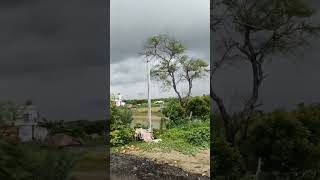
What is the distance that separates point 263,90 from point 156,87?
1676 millimetres

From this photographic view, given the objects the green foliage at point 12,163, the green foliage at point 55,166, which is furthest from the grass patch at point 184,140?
the green foliage at point 12,163

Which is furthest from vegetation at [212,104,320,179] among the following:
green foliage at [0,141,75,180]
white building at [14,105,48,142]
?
white building at [14,105,48,142]

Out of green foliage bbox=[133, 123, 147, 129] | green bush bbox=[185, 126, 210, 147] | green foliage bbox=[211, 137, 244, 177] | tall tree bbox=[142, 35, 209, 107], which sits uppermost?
tall tree bbox=[142, 35, 209, 107]

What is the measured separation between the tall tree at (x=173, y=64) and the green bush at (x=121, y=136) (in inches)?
30.2

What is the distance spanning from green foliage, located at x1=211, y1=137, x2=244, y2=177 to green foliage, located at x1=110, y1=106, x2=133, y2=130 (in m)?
1.41

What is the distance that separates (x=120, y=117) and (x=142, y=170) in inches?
31.5

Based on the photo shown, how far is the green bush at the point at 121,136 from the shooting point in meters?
6.87

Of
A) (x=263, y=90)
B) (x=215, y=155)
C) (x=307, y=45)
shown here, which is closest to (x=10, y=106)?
(x=215, y=155)

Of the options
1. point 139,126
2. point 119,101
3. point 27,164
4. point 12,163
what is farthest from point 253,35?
point 12,163

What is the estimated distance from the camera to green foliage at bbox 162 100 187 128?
24.8 feet

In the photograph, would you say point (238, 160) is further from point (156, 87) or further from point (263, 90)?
point (156, 87)

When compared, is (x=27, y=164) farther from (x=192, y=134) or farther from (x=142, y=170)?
(x=192, y=134)

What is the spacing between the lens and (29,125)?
4859 millimetres

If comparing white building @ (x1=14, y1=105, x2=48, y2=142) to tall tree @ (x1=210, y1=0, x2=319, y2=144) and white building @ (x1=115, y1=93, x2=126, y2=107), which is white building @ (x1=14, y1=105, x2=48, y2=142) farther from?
tall tree @ (x1=210, y1=0, x2=319, y2=144)
